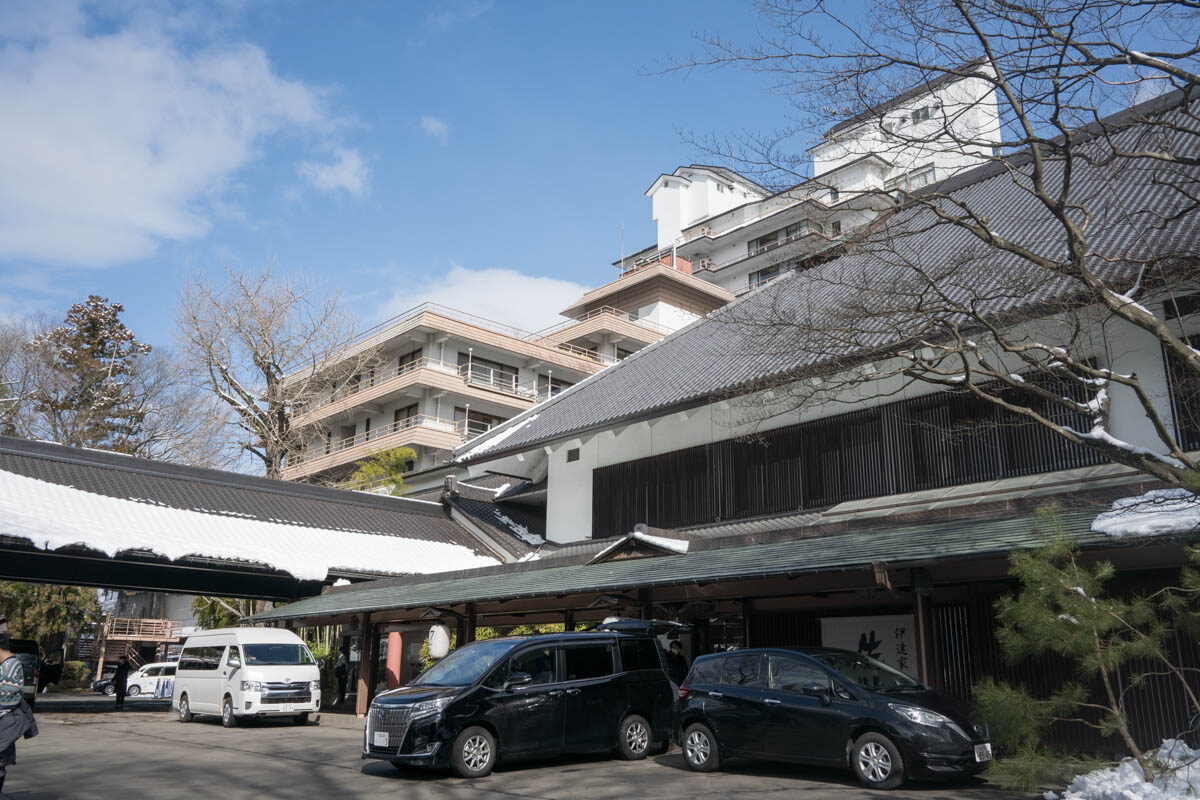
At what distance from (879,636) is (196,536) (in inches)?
651

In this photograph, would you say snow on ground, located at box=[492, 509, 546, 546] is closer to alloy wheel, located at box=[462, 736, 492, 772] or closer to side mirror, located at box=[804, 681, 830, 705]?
alloy wheel, located at box=[462, 736, 492, 772]

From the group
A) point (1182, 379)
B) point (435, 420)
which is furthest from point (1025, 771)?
point (435, 420)

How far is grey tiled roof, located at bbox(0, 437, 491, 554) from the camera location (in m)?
24.4

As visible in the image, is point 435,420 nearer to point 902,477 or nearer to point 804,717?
point 902,477

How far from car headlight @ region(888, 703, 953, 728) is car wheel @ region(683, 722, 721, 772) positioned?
2.72m

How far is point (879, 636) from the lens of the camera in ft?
51.0

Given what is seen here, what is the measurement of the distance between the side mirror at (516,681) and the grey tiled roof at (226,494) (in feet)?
53.1

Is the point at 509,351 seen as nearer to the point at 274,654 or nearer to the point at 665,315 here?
the point at 665,315

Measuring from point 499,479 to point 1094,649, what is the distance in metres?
28.8

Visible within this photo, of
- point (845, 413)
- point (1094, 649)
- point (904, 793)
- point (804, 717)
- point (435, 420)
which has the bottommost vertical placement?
point (904, 793)

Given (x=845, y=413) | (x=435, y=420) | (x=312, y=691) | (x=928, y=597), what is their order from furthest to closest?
(x=435, y=420), (x=312, y=691), (x=845, y=413), (x=928, y=597)

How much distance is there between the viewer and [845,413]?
739 inches

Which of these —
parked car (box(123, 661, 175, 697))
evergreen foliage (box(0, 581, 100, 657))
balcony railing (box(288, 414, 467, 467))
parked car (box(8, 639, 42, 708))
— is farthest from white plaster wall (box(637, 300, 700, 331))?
parked car (box(8, 639, 42, 708))

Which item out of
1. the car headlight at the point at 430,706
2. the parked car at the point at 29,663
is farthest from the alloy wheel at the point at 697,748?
the parked car at the point at 29,663
